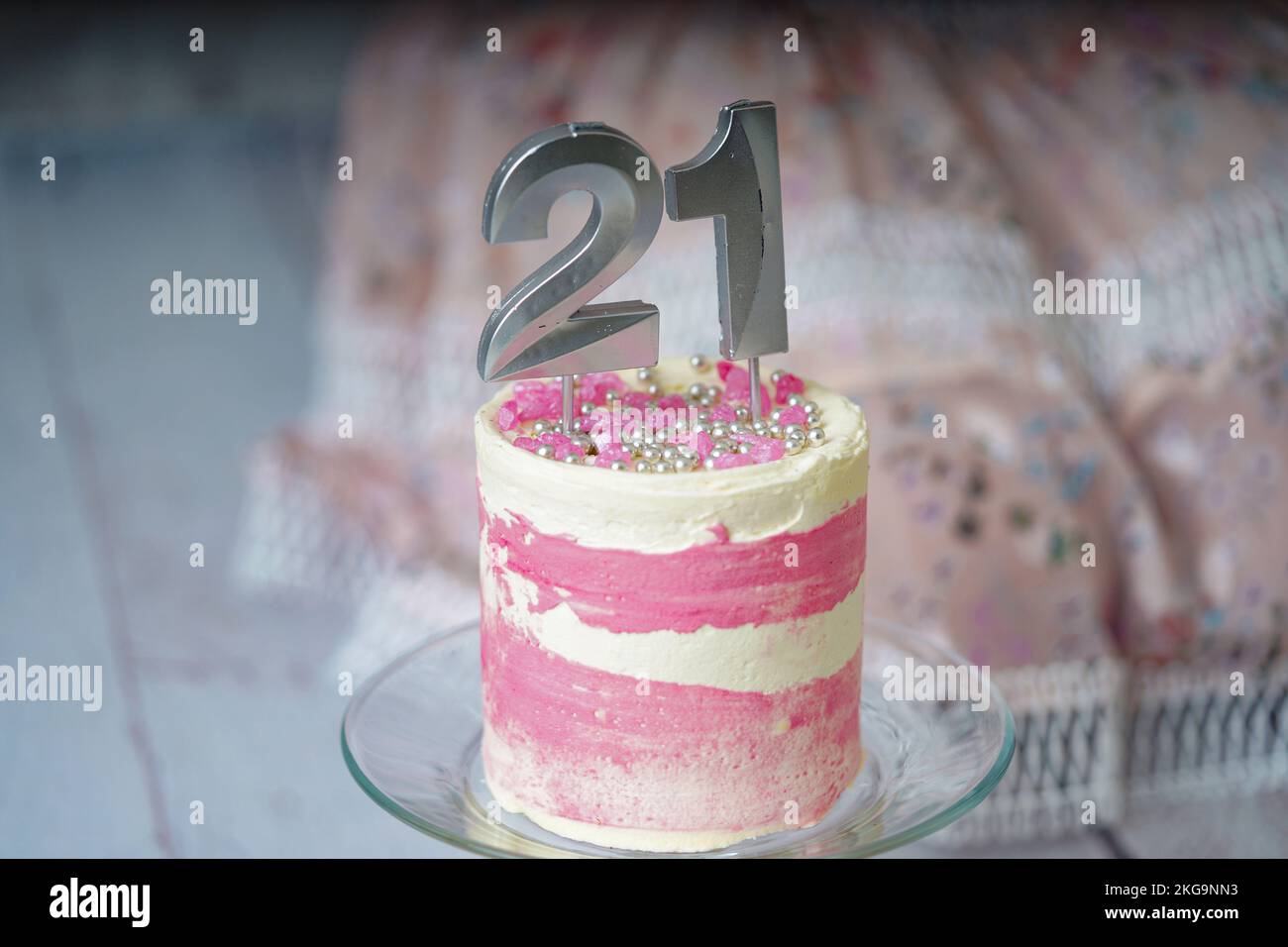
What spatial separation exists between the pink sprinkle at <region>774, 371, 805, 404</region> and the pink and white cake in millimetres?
43

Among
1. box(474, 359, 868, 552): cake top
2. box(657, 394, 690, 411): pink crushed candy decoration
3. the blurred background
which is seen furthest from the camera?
the blurred background

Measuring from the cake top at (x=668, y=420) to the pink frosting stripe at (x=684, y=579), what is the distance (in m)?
0.05

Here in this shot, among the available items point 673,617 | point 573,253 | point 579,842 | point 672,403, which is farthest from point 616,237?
point 579,842

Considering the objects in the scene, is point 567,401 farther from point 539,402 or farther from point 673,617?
point 673,617

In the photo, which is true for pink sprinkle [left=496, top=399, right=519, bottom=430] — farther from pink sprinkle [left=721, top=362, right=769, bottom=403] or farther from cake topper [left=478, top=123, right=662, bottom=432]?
pink sprinkle [left=721, top=362, right=769, bottom=403]

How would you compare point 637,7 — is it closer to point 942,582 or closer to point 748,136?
point 942,582

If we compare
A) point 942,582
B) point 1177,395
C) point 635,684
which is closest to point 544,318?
point 635,684

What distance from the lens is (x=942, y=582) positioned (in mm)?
1613

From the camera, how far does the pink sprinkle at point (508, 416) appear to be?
0.97 meters

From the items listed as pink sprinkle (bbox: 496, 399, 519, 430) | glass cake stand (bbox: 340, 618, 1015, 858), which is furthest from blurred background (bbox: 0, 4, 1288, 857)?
pink sprinkle (bbox: 496, 399, 519, 430)

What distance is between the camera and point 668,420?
3.16ft

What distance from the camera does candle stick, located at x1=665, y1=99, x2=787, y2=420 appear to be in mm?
928

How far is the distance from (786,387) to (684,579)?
209 mm

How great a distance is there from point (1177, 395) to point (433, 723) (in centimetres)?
106
